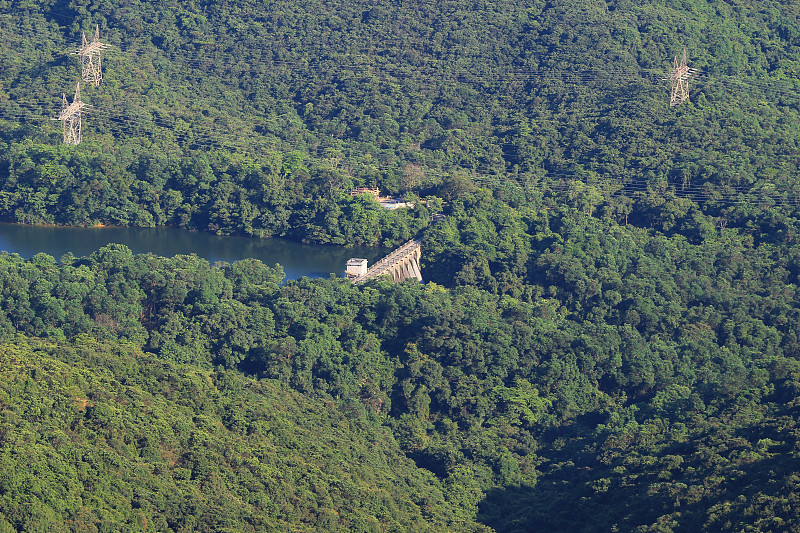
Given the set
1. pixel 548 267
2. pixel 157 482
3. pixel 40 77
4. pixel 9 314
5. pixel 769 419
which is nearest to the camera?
pixel 157 482

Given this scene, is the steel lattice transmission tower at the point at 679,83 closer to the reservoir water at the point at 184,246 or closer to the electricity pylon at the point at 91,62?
the reservoir water at the point at 184,246

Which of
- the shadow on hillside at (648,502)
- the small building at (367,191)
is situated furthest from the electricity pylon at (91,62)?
the shadow on hillside at (648,502)

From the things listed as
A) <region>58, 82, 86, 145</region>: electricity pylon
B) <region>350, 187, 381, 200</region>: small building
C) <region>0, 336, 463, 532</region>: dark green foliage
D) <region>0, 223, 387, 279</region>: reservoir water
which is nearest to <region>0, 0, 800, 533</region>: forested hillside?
<region>0, 336, 463, 532</region>: dark green foliage

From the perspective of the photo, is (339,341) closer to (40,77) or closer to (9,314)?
(9,314)

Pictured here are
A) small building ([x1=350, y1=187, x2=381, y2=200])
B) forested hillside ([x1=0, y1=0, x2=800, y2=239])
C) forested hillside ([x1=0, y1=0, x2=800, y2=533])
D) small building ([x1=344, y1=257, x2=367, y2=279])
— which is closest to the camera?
forested hillside ([x1=0, y1=0, x2=800, y2=533])

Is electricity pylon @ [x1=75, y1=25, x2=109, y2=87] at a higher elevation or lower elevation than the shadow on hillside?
higher

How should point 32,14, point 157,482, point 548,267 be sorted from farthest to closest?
point 32,14 → point 548,267 → point 157,482

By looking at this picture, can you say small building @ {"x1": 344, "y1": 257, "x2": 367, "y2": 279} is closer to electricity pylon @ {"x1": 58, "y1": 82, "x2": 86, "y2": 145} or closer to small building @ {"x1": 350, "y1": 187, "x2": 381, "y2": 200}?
small building @ {"x1": 350, "y1": 187, "x2": 381, "y2": 200}

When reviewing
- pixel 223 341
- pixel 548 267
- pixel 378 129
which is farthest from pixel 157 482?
pixel 378 129
